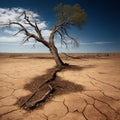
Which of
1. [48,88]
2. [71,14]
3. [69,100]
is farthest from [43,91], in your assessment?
[71,14]

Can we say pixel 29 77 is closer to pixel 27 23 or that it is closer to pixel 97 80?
pixel 97 80

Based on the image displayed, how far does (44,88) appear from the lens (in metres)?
4.85

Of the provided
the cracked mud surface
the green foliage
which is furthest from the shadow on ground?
the green foliage

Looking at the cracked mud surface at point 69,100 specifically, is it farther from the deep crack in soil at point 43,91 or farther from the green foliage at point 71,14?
the green foliage at point 71,14

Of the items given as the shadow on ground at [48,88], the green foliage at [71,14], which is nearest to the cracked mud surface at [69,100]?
the shadow on ground at [48,88]

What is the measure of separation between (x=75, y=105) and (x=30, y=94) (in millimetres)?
1441

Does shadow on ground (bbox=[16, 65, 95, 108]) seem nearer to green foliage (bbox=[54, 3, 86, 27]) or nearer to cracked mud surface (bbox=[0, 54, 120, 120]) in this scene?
cracked mud surface (bbox=[0, 54, 120, 120])

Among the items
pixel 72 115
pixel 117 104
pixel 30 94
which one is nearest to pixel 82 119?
pixel 72 115

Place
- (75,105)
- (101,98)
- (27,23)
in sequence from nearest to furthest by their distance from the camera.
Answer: (75,105)
(101,98)
(27,23)

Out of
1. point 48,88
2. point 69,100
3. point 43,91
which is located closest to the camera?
point 69,100

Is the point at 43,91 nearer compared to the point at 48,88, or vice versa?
the point at 43,91

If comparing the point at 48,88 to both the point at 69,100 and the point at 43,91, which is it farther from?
the point at 69,100

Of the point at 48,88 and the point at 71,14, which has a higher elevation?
the point at 71,14

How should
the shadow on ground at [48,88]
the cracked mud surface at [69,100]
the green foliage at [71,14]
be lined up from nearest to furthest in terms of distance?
1. the cracked mud surface at [69,100]
2. the shadow on ground at [48,88]
3. the green foliage at [71,14]
